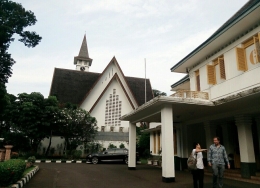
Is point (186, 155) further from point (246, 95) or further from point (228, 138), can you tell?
point (246, 95)

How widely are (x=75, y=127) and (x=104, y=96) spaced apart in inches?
287

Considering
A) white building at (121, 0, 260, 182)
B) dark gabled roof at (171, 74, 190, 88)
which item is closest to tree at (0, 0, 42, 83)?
white building at (121, 0, 260, 182)

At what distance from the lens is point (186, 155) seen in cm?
1250

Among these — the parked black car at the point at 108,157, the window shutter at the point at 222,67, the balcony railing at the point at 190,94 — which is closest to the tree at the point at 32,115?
the parked black car at the point at 108,157

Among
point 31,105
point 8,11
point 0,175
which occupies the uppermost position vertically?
point 8,11

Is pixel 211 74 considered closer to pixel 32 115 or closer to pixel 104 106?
pixel 32 115

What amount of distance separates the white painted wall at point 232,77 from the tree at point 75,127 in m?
12.6

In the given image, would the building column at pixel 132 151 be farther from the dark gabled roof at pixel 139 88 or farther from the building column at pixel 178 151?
the dark gabled roof at pixel 139 88

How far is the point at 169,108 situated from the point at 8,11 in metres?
9.79

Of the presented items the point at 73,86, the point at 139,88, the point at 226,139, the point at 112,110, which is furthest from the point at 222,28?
the point at 139,88

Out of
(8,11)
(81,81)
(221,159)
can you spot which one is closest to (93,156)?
(8,11)

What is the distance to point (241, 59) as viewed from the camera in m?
8.52

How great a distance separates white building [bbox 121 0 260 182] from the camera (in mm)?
7954

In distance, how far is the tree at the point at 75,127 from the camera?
776 inches
